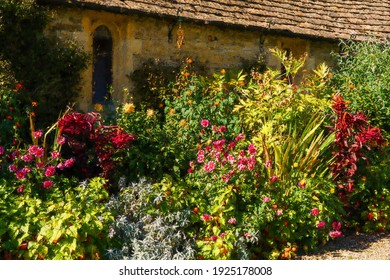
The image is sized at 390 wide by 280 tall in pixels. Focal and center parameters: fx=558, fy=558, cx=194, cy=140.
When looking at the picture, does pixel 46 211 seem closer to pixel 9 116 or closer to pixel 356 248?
pixel 9 116

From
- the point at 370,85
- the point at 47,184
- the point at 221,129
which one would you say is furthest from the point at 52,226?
the point at 370,85

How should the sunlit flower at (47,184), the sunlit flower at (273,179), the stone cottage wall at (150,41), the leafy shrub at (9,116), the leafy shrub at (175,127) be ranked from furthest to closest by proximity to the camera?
the stone cottage wall at (150,41) < the leafy shrub at (175,127) < the leafy shrub at (9,116) < the sunlit flower at (273,179) < the sunlit flower at (47,184)

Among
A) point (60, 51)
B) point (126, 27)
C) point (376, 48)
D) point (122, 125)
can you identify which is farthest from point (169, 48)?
point (376, 48)

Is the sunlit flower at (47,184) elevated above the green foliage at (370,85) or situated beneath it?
situated beneath

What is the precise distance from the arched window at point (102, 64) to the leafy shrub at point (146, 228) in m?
3.68

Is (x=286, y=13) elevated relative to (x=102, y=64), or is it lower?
elevated

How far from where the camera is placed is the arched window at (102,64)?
31.8 ft

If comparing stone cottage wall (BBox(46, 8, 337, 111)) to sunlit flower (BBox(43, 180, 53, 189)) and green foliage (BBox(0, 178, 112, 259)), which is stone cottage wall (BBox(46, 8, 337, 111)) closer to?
sunlit flower (BBox(43, 180, 53, 189))

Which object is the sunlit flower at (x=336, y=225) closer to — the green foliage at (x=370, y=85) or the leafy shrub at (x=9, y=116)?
the green foliage at (x=370, y=85)

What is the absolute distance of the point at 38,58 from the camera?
27.5ft

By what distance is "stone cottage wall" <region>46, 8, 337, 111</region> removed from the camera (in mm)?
9156

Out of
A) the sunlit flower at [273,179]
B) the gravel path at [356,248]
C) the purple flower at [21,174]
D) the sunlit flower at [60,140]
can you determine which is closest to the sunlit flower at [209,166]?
the sunlit flower at [273,179]

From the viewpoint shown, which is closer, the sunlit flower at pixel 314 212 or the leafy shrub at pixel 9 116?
the sunlit flower at pixel 314 212

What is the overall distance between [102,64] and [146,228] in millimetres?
4612
